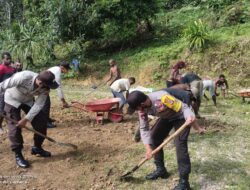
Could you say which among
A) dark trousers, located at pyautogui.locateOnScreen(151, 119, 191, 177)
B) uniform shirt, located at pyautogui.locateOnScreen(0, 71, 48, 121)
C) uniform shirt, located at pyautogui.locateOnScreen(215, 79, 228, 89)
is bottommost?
uniform shirt, located at pyautogui.locateOnScreen(215, 79, 228, 89)

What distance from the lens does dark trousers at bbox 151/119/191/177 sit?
16.1 feet

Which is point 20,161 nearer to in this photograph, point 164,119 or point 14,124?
point 14,124

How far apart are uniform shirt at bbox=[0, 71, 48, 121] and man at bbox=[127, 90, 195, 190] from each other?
1.60 m

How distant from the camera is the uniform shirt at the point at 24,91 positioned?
18.0 feet

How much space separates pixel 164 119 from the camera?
517cm

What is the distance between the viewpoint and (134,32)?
16.6 meters

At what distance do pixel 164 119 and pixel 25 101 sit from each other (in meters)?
2.19

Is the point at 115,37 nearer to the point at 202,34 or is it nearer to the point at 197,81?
the point at 202,34

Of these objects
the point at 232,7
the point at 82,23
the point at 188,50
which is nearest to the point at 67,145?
the point at 188,50

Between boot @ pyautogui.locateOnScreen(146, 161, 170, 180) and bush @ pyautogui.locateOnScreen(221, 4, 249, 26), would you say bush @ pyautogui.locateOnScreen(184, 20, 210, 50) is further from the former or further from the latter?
boot @ pyautogui.locateOnScreen(146, 161, 170, 180)

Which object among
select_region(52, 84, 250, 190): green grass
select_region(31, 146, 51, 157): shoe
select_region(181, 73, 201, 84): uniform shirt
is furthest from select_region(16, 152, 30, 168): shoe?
select_region(181, 73, 201, 84): uniform shirt

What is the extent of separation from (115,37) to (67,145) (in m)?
11.3

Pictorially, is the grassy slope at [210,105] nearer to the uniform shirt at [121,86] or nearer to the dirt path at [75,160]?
the dirt path at [75,160]

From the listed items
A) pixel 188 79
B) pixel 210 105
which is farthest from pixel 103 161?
pixel 210 105
